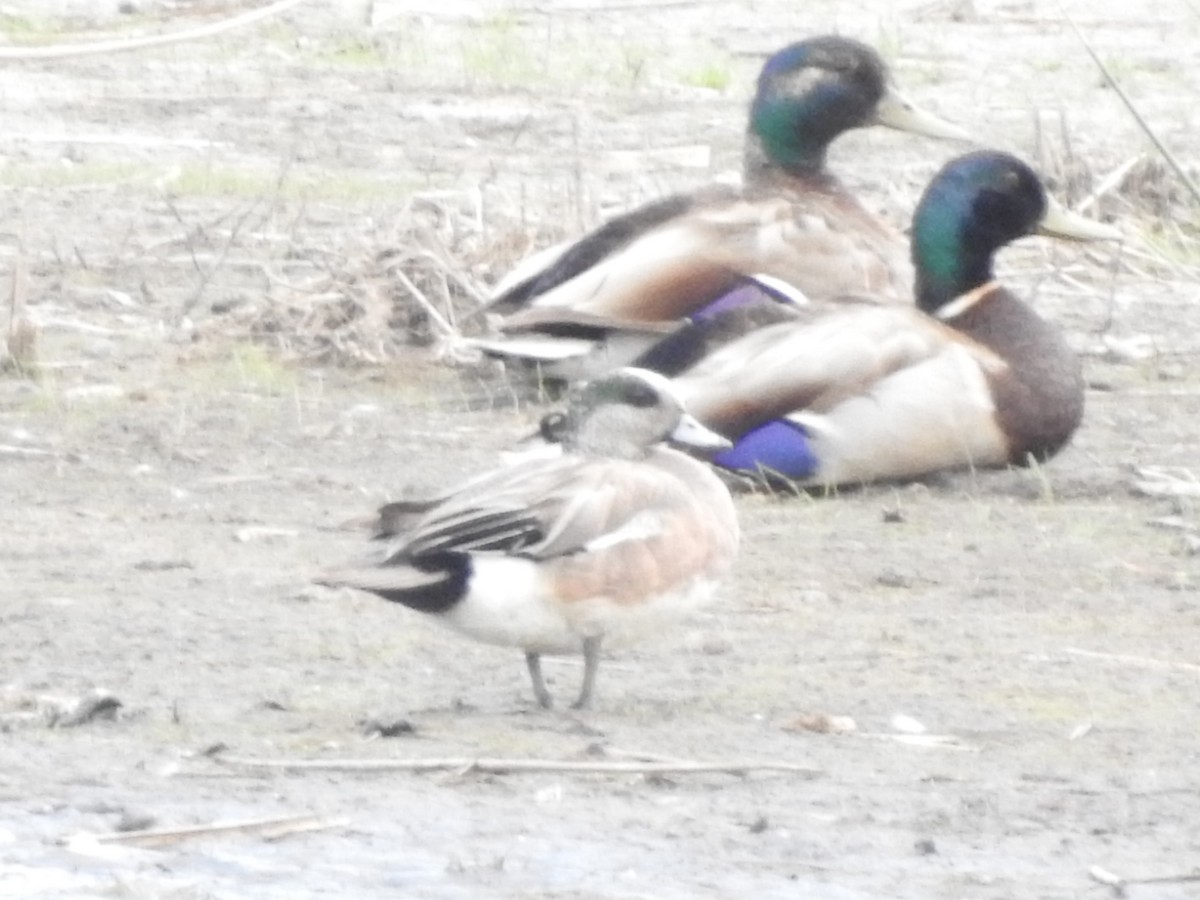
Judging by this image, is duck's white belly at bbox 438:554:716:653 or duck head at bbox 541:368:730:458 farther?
duck head at bbox 541:368:730:458

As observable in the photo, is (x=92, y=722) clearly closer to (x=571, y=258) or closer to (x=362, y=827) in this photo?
(x=362, y=827)

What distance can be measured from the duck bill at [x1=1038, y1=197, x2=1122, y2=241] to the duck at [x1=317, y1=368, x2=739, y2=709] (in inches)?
118

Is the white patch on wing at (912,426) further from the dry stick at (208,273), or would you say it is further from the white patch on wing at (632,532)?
the dry stick at (208,273)

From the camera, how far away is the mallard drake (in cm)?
803

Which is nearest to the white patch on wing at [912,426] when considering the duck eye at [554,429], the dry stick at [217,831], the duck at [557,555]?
the duck eye at [554,429]

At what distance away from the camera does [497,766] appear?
17.7ft

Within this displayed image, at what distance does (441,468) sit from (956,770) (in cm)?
302

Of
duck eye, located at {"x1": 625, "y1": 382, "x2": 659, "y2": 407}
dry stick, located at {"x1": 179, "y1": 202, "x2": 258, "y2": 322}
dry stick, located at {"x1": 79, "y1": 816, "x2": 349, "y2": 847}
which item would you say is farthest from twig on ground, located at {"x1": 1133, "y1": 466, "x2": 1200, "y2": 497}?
dry stick, located at {"x1": 79, "y1": 816, "x2": 349, "y2": 847}

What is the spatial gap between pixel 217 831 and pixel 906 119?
5488 mm

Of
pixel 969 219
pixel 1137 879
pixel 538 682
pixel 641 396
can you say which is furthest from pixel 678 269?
pixel 1137 879

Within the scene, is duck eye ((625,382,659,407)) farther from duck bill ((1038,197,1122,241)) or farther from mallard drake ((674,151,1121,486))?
duck bill ((1038,197,1122,241))

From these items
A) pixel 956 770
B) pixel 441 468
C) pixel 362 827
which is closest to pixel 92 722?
pixel 362 827

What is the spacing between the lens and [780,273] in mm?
8867

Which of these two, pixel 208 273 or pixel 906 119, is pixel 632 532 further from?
pixel 208 273
